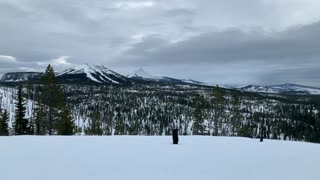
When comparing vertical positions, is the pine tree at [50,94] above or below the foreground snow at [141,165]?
above

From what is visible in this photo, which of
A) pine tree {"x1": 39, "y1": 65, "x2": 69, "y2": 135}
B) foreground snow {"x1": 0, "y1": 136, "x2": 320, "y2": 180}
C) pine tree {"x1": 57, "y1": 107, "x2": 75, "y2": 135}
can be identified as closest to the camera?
foreground snow {"x1": 0, "y1": 136, "x2": 320, "y2": 180}

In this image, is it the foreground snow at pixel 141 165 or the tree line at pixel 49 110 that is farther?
the tree line at pixel 49 110

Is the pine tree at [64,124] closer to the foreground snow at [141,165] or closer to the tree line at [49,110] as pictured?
the tree line at [49,110]

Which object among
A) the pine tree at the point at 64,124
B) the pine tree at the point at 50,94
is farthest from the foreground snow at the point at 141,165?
the pine tree at the point at 64,124

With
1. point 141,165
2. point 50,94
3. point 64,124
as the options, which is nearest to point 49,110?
point 50,94

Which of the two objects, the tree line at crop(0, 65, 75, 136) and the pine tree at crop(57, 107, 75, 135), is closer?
the tree line at crop(0, 65, 75, 136)

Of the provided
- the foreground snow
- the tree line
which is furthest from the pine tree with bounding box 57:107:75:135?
the foreground snow

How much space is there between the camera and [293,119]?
655ft

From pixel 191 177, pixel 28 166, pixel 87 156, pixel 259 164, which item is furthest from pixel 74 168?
pixel 259 164

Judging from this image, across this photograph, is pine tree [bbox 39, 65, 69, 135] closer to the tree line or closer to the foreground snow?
the tree line

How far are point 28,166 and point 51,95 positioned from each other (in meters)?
40.9

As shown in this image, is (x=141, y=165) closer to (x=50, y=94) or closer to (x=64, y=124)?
(x=50, y=94)

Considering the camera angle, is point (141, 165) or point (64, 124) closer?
point (141, 165)

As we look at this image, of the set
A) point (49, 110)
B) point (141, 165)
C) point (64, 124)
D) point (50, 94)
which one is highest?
point (50, 94)
